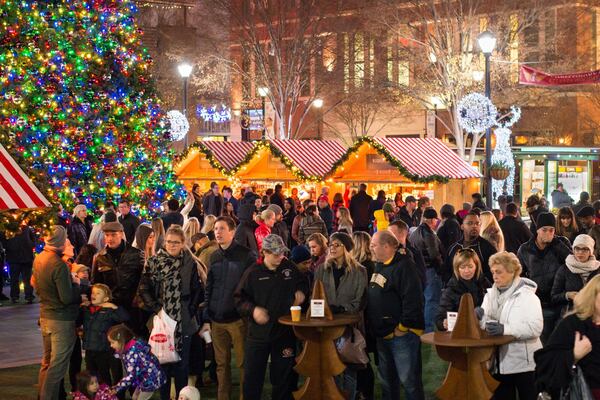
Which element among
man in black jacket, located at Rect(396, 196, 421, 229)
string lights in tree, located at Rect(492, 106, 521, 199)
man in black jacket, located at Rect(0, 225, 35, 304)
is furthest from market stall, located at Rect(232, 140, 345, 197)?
man in black jacket, located at Rect(0, 225, 35, 304)

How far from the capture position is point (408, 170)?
2803 cm

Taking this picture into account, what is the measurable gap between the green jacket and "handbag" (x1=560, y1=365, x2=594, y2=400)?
5.05m

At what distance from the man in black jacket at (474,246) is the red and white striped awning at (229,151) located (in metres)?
20.3

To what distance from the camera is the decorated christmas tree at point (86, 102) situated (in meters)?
17.1

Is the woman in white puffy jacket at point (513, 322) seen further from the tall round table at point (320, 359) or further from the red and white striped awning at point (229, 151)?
the red and white striped awning at point (229, 151)

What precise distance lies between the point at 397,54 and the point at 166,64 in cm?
1461

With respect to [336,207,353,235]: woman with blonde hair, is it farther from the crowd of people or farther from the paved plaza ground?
the crowd of people

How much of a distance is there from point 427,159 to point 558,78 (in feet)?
16.1

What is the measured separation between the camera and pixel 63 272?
978cm

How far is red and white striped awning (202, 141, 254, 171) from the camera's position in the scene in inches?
1305

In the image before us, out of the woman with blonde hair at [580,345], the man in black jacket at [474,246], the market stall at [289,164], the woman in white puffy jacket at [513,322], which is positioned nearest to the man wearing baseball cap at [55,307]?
the woman in white puffy jacket at [513,322]

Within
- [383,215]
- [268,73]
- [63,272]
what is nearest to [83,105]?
[383,215]

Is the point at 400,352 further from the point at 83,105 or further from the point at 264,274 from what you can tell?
the point at 83,105

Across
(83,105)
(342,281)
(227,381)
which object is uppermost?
(83,105)
